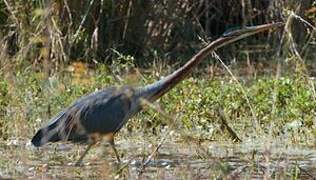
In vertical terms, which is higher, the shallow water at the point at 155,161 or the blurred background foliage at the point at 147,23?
the blurred background foliage at the point at 147,23

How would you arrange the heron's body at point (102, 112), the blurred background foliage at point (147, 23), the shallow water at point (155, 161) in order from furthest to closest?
the blurred background foliage at point (147, 23), the heron's body at point (102, 112), the shallow water at point (155, 161)

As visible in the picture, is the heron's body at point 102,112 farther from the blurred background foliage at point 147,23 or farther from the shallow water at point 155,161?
the blurred background foliage at point 147,23

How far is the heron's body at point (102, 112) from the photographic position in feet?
18.8

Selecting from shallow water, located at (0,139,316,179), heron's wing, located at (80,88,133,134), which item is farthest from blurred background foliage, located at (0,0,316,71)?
heron's wing, located at (80,88,133,134)

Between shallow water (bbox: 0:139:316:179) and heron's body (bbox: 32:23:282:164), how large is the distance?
0.16 metres

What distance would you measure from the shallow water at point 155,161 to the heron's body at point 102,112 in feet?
0.51

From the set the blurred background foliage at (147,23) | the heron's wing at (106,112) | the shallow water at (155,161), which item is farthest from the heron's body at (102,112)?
the blurred background foliage at (147,23)

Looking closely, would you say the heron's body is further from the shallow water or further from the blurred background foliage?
the blurred background foliage

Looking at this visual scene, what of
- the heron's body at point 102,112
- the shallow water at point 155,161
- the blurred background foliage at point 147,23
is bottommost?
the shallow water at point 155,161

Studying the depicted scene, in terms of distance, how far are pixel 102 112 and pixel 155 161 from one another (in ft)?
1.35

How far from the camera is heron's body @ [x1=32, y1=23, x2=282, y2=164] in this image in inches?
226

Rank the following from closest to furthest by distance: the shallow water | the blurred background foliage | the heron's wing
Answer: the shallow water → the heron's wing → the blurred background foliage

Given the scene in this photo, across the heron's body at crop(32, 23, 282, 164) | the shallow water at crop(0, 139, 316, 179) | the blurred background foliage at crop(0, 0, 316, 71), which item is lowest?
the shallow water at crop(0, 139, 316, 179)

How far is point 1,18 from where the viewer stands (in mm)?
10164
